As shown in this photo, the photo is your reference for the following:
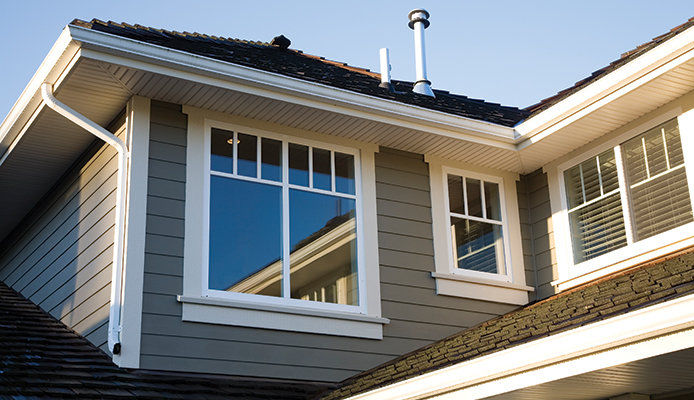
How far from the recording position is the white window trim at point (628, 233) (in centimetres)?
809

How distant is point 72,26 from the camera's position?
723 centimetres

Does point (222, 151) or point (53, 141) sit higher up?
point (53, 141)

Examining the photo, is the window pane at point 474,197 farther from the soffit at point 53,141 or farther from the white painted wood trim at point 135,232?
the soffit at point 53,141

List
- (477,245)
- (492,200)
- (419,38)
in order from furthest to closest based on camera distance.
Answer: (419,38)
(492,200)
(477,245)

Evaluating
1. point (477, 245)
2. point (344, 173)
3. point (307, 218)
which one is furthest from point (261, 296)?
point (477, 245)

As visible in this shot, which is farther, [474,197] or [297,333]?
[474,197]

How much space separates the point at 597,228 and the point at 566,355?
3.89 meters

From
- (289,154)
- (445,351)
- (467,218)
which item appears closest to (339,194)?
(289,154)

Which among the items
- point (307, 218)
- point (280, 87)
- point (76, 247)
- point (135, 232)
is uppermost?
point (280, 87)

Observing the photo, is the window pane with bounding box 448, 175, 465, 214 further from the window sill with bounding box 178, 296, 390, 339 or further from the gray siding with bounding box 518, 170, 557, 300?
the window sill with bounding box 178, 296, 390, 339

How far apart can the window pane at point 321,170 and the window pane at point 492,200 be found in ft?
6.32

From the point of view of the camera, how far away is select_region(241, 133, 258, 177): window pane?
8.46 m

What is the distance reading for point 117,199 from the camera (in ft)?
26.1

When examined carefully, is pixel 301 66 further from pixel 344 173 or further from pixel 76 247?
pixel 76 247
